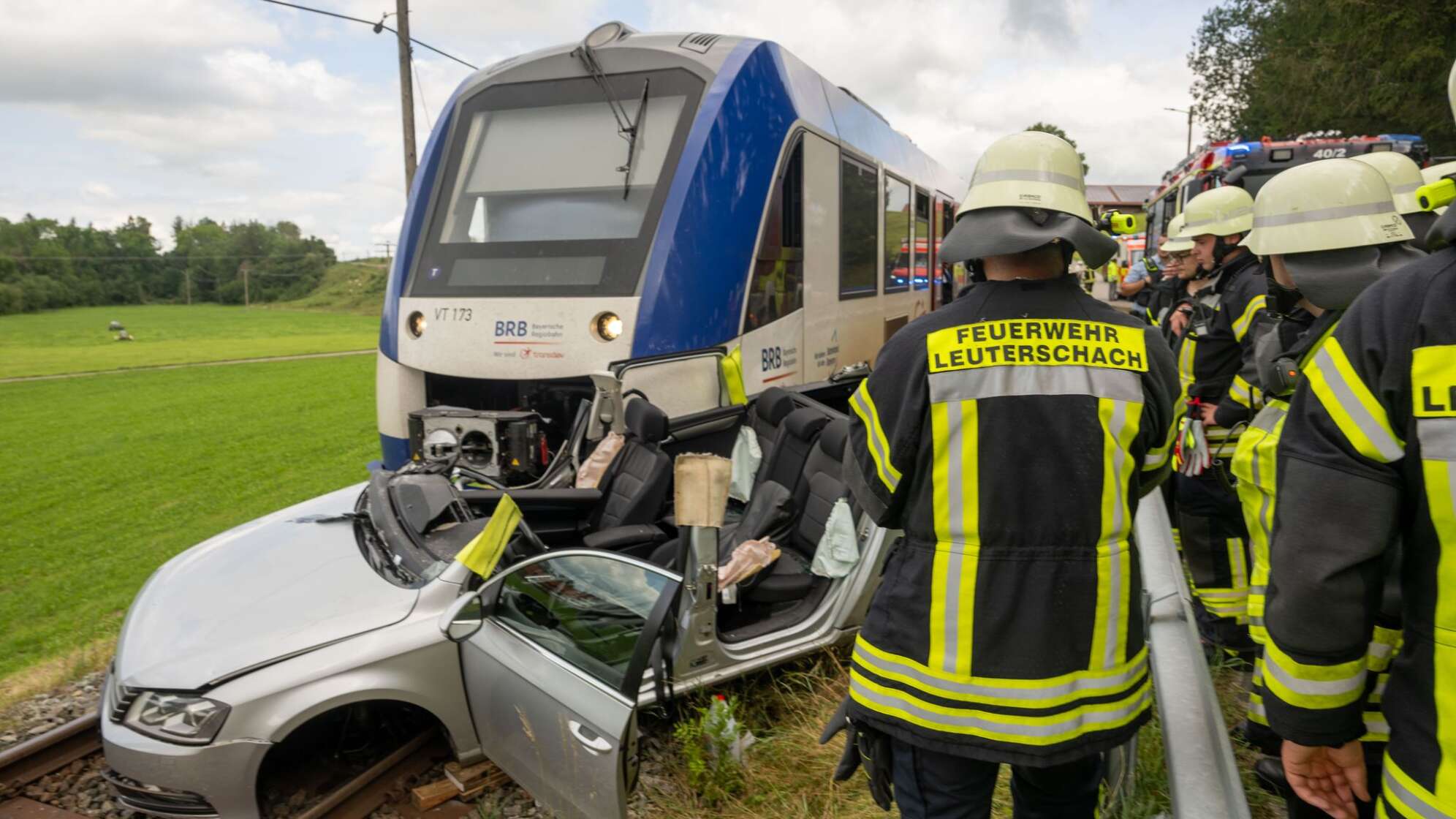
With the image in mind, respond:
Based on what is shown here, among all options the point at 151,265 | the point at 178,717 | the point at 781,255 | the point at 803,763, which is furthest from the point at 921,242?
the point at 151,265

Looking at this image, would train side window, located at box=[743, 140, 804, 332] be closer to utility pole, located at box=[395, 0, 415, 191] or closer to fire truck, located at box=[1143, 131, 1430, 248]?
fire truck, located at box=[1143, 131, 1430, 248]

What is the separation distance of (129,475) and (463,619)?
10.7m

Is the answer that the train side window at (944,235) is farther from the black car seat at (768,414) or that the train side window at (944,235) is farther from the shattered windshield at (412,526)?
the shattered windshield at (412,526)

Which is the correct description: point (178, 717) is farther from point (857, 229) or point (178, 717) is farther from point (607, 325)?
point (857, 229)

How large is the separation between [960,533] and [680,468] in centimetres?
130

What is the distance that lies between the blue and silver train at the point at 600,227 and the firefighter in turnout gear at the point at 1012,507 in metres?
3.72

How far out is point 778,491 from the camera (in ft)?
14.8

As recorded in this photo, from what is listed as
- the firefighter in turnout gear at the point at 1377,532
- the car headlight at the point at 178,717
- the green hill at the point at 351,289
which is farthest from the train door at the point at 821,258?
the green hill at the point at 351,289

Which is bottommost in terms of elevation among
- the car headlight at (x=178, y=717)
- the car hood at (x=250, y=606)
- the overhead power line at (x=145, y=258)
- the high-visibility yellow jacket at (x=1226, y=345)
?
the car headlight at (x=178, y=717)

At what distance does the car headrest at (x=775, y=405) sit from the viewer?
5031 millimetres

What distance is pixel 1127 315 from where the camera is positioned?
1.93 m

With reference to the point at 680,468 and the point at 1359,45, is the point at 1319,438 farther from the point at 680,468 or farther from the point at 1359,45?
the point at 1359,45

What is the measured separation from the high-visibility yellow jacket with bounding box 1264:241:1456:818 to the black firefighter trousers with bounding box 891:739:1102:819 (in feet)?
1.92

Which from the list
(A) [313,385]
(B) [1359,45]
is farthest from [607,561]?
(B) [1359,45]
